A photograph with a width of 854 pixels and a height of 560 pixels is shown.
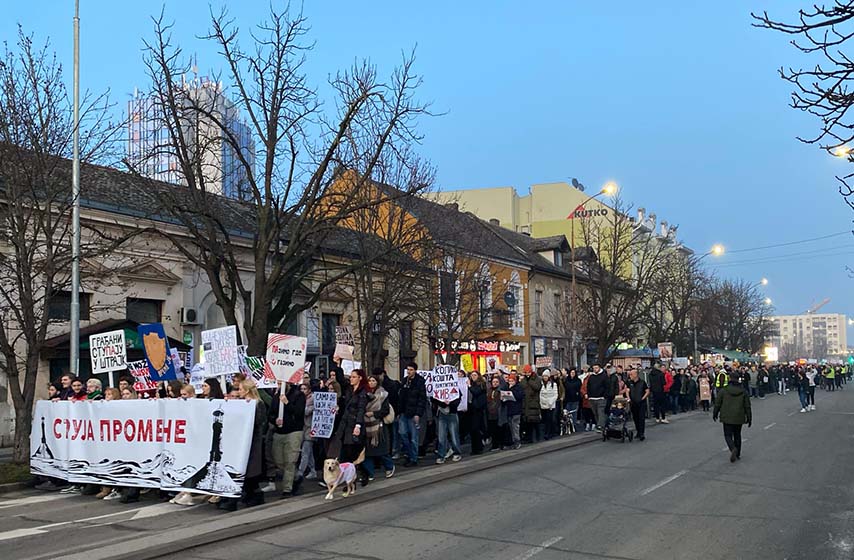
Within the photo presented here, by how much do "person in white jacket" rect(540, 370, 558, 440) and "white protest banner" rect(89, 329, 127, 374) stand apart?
10105 mm

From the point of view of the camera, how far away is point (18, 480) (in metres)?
13.9

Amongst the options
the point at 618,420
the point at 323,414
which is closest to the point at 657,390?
the point at 618,420

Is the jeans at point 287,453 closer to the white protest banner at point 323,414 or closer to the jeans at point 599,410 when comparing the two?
the white protest banner at point 323,414

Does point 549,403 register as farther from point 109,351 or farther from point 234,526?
point 234,526

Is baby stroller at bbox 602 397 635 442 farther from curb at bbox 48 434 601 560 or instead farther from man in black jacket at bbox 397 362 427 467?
man in black jacket at bbox 397 362 427 467

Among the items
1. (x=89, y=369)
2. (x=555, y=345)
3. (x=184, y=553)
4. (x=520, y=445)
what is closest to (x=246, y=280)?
(x=89, y=369)

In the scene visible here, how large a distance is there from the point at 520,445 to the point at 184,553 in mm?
11432

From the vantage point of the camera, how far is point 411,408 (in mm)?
14914

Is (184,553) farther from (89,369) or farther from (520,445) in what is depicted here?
(89,369)

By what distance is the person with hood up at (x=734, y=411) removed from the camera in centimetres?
1548

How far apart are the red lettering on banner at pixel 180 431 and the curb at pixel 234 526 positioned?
152cm

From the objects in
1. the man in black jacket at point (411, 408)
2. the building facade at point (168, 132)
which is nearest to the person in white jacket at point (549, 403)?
the man in black jacket at point (411, 408)

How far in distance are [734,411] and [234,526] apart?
9955 millimetres

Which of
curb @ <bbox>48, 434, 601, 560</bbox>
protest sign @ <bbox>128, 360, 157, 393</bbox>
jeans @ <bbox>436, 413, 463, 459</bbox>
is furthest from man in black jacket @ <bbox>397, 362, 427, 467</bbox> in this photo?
protest sign @ <bbox>128, 360, 157, 393</bbox>
